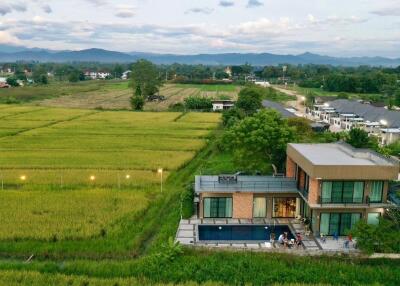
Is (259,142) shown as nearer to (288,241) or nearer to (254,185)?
(254,185)

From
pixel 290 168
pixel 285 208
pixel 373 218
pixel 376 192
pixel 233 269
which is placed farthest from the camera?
pixel 290 168

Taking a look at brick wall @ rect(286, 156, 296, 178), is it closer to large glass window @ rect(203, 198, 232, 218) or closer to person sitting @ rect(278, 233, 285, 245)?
large glass window @ rect(203, 198, 232, 218)

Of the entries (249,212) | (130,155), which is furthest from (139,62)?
(249,212)

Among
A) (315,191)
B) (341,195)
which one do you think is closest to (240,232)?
(315,191)

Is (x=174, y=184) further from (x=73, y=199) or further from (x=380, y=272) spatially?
(x=380, y=272)

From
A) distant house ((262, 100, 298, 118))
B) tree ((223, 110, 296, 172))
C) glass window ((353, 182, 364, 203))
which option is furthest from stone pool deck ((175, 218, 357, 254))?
distant house ((262, 100, 298, 118))
